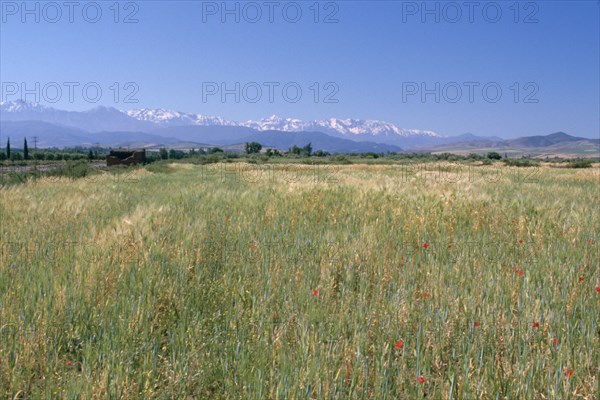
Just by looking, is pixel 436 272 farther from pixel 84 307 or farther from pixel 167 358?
pixel 84 307

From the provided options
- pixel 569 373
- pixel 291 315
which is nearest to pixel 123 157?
pixel 291 315

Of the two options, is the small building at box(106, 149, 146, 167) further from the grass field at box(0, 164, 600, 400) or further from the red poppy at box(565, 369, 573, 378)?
the red poppy at box(565, 369, 573, 378)

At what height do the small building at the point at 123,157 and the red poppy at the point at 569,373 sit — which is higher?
the small building at the point at 123,157

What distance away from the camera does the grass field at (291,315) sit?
6.55 feet

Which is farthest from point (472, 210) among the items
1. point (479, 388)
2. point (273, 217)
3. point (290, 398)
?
point (290, 398)

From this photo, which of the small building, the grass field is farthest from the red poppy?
the small building

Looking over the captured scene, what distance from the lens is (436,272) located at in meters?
3.42

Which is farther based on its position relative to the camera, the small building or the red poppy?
the small building

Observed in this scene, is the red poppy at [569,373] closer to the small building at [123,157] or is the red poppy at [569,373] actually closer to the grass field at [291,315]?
the grass field at [291,315]

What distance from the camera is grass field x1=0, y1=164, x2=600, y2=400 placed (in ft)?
6.55

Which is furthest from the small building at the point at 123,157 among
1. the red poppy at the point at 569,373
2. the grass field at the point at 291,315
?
the red poppy at the point at 569,373

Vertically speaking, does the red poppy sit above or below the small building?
below

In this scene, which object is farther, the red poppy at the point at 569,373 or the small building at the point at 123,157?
the small building at the point at 123,157

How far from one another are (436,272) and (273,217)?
3103 millimetres
